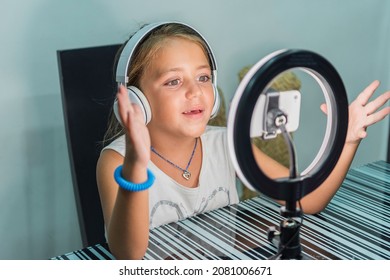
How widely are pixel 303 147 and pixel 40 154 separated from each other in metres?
0.85

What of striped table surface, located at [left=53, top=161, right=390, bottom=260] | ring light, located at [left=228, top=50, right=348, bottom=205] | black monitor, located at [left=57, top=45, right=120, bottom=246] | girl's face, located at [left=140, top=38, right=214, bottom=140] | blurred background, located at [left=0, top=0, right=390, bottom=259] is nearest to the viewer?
ring light, located at [left=228, top=50, right=348, bottom=205]

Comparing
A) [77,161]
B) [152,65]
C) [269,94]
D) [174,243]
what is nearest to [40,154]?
[77,161]

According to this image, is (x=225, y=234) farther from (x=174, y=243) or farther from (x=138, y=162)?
(x=138, y=162)

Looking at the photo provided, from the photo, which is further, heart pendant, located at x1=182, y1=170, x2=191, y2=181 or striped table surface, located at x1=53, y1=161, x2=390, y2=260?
heart pendant, located at x1=182, y1=170, x2=191, y2=181

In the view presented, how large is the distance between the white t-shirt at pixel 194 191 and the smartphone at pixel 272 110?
0.38 metres

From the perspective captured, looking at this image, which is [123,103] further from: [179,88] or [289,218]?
[179,88]

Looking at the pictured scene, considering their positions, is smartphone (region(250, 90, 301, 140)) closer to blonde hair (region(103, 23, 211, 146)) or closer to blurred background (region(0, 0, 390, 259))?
blonde hair (region(103, 23, 211, 146))

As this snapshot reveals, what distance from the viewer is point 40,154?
58.4 inches

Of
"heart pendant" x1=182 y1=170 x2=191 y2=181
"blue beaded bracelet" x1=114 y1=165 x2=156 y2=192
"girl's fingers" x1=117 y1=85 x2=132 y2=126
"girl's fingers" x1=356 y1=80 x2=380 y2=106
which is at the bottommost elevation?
"heart pendant" x1=182 y1=170 x2=191 y2=181

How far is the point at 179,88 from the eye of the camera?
1062 millimetres

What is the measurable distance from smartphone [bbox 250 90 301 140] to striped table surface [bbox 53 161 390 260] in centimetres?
24

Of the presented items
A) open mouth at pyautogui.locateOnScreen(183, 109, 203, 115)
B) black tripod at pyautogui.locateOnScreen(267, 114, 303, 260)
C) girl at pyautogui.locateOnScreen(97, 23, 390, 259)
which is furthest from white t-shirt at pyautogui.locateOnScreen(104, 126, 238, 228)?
black tripod at pyautogui.locateOnScreen(267, 114, 303, 260)

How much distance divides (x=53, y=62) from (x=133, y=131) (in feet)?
2.60

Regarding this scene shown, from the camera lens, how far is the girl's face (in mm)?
1066
